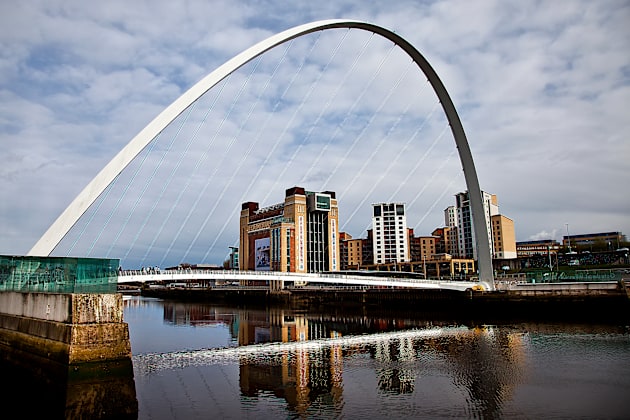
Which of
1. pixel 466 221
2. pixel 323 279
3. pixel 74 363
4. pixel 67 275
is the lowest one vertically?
pixel 74 363

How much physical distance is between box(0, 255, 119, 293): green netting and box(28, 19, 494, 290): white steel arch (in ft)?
5.78

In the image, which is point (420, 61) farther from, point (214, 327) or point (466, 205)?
point (466, 205)

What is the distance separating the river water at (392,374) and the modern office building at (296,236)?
51.2 metres

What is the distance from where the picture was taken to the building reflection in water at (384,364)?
992 centimetres

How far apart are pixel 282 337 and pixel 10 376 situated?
11.5 meters

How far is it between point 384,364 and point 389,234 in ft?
297

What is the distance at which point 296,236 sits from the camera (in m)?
73.8

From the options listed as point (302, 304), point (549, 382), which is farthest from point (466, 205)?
point (549, 382)

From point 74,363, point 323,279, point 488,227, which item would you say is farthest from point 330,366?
point 488,227

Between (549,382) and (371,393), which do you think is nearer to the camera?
(371,393)

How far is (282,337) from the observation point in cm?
2098

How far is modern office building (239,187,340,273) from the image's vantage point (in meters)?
73.1

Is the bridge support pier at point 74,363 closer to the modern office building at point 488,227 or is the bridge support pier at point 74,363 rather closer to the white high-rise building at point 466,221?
the modern office building at point 488,227

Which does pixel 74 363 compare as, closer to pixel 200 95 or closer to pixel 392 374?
pixel 392 374
